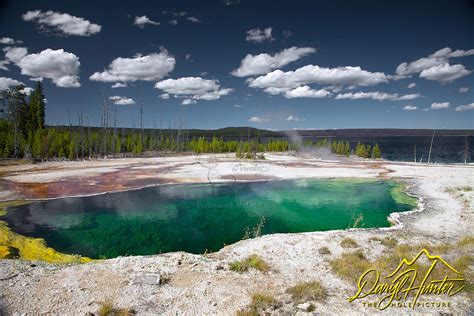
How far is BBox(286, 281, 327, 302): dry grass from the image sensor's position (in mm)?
8451

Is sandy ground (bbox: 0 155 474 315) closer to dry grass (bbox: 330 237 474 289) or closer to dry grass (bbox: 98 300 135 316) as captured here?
dry grass (bbox: 98 300 135 316)

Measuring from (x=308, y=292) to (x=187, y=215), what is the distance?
14.9 meters

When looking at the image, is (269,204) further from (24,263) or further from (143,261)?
(24,263)

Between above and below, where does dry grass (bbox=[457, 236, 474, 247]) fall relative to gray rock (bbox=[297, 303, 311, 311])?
above

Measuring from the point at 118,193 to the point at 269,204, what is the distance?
15196mm

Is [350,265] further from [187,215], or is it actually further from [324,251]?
[187,215]

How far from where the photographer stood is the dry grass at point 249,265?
1045cm

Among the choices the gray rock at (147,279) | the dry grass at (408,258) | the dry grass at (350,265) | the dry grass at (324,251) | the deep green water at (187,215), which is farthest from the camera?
the deep green water at (187,215)

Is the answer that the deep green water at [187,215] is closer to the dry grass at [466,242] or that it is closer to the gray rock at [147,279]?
the gray rock at [147,279]

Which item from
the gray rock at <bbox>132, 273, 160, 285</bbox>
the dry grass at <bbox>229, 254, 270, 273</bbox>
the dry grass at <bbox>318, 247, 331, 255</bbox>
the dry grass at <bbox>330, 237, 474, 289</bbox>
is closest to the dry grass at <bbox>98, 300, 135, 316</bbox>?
the gray rock at <bbox>132, 273, 160, 285</bbox>

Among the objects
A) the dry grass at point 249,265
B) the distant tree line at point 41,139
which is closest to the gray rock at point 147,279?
the dry grass at point 249,265

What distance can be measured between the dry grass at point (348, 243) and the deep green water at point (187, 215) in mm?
4986

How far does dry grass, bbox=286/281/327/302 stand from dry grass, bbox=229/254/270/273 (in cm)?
165

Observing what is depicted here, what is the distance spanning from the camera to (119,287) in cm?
888
